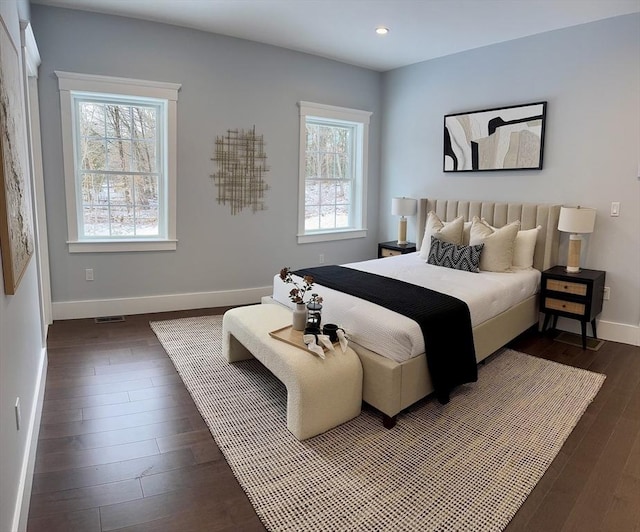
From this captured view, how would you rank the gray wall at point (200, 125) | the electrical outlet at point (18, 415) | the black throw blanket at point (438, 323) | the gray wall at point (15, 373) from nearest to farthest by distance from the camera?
1. the gray wall at point (15, 373)
2. the electrical outlet at point (18, 415)
3. the black throw blanket at point (438, 323)
4. the gray wall at point (200, 125)

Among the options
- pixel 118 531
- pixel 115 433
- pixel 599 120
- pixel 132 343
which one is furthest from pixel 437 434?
pixel 599 120

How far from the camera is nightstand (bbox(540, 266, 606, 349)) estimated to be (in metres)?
3.76

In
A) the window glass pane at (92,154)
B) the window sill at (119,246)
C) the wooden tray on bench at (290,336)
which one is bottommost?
the wooden tray on bench at (290,336)

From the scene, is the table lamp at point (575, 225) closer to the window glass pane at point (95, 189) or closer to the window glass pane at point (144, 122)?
the window glass pane at point (144, 122)

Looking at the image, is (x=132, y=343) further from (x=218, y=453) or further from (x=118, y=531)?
(x=118, y=531)

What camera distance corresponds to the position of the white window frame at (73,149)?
158 inches

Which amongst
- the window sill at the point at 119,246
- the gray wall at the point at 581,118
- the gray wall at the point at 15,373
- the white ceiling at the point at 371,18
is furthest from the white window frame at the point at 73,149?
the gray wall at the point at 581,118

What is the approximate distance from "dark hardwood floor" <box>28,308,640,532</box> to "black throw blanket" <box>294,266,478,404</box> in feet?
2.31

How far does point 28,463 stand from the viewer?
2.03 m

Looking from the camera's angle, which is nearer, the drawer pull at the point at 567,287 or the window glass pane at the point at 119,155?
the drawer pull at the point at 567,287

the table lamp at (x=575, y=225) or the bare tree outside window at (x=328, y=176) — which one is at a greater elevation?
the bare tree outside window at (x=328, y=176)

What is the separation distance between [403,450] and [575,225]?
106 inches

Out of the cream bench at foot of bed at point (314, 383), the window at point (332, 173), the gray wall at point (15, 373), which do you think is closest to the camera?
the gray wall at point (15, 373)

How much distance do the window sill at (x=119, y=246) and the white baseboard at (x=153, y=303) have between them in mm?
503
